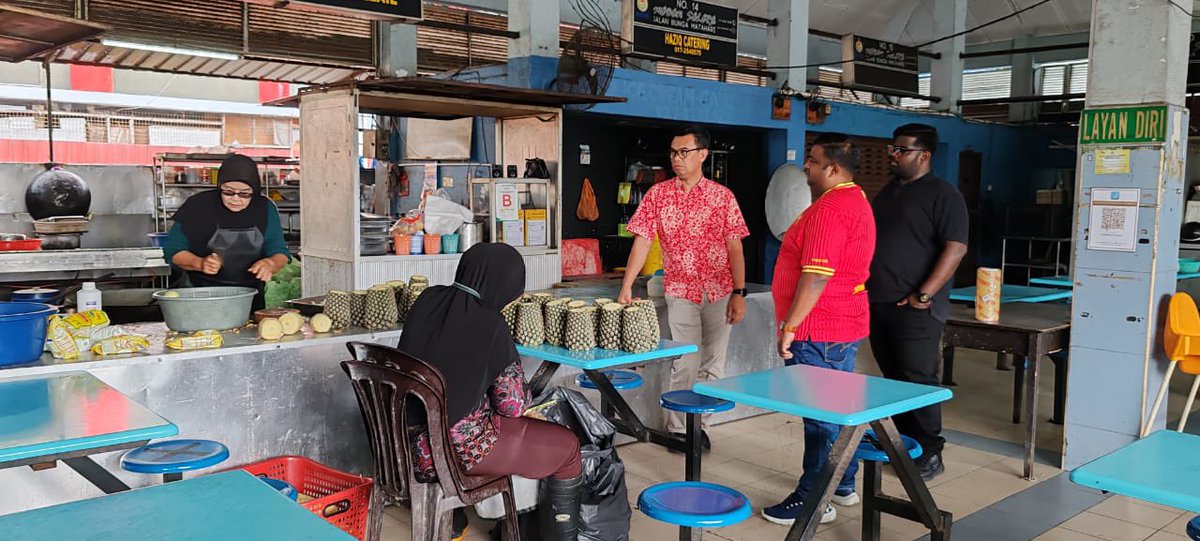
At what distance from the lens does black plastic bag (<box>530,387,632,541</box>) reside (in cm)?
341

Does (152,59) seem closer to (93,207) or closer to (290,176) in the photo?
(93,207)

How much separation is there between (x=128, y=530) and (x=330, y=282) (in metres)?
4.01

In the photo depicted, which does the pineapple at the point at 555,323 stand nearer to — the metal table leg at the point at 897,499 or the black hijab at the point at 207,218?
the metal table leg at the point at 897,499

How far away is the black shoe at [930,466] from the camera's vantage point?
4630mm

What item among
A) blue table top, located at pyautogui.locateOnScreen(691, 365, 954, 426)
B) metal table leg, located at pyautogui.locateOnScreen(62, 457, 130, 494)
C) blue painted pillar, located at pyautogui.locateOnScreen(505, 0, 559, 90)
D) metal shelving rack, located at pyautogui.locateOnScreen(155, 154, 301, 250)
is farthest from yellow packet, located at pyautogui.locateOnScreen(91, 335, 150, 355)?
metal shelving rack, located at pyautogui.locateOnScreen(155, 154, 301, 250)

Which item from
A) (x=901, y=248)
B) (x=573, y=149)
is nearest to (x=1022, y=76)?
(x=573, y=149)

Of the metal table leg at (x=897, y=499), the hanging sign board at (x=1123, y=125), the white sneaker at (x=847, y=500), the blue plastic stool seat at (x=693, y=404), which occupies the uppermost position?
the hanging sign board at (x=1123, y=125)

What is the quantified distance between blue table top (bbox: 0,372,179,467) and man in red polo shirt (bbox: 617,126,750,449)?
100 inches

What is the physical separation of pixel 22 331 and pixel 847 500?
341 cm

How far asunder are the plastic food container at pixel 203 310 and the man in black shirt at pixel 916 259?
2.99 meters

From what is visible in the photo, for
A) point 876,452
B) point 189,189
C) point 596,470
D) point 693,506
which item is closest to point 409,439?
point 596,470

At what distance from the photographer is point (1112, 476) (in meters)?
2.13

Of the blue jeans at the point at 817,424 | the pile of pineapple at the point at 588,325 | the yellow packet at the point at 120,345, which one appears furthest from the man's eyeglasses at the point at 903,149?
the yellow packet at the point at 120,345

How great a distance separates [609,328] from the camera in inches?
142
